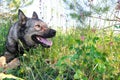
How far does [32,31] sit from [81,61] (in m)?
2.41

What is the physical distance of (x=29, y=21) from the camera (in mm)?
5430

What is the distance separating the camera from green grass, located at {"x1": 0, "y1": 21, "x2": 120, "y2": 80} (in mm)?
2658

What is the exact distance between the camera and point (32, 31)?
5.45 meters

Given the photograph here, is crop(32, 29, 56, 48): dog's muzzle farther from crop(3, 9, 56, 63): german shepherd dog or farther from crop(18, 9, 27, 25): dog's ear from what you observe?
crop(18, 9, 27, 25): dog's ear

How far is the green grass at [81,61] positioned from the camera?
2.66 metres

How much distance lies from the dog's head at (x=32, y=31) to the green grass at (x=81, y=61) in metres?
0.91

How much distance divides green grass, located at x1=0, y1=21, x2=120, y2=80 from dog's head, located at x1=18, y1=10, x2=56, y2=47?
0.91 meters

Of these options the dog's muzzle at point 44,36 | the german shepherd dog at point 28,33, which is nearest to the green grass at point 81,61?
the dog's muzzle at point 44,36

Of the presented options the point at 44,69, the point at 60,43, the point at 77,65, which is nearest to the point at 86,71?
the point at 77,65

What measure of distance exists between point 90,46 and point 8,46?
2.72 metres

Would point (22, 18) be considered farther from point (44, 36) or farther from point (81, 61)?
point (81, 61)

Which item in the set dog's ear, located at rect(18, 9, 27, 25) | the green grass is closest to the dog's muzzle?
dog's ear, located at rect(18, 9, 27, 25)

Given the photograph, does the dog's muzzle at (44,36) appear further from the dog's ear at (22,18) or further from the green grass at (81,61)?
the green grass at (81,61)

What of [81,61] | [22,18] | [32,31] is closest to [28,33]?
[32,31]
